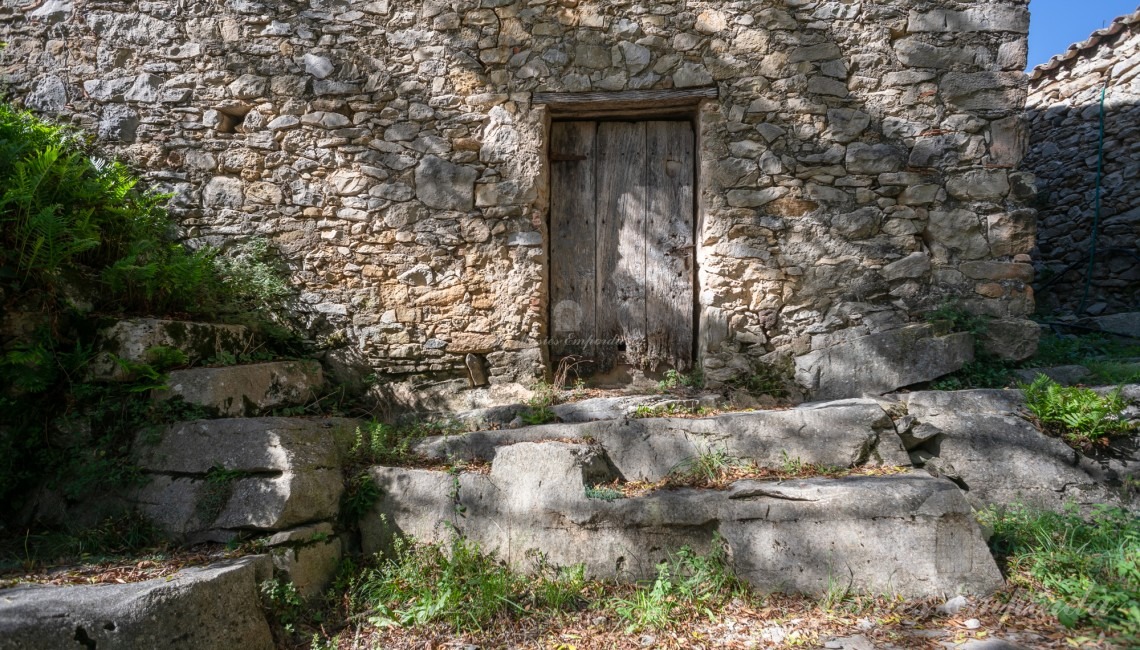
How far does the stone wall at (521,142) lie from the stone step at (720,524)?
1.36m

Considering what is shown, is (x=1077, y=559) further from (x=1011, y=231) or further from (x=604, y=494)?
(x=1011, y=231)

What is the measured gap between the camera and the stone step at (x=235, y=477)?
2.94 meters

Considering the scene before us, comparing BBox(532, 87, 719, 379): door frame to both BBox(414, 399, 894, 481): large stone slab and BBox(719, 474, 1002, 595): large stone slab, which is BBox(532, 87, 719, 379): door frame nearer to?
BBox(414, 399, 894, 481): large stone slab

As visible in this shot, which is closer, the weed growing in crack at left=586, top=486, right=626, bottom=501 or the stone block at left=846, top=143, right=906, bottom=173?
the weed growing in crack at left=586, top=486, right=626, bottom=501

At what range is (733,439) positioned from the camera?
11.8 feet

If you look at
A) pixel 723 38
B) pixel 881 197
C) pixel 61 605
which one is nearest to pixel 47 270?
pixel 61 605

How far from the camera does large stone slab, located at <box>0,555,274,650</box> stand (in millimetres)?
2119

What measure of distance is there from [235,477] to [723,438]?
8.25 feet

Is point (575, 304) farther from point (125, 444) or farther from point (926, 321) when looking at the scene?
point (125, 444)

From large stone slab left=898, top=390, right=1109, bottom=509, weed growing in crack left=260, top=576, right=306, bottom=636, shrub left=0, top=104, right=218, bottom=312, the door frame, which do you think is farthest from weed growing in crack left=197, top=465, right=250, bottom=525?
large stone slab left=898, top=390, right=1109, bottom=509

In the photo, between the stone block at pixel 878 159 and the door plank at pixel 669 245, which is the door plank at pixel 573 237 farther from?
the stone block at pixel 878 159

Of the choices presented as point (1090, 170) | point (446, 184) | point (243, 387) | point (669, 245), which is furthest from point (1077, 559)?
point (1090, 170)

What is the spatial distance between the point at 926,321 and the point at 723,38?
236 centimetres

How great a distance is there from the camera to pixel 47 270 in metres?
3.24
